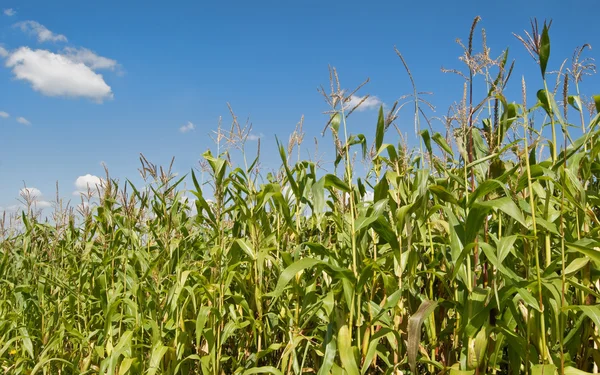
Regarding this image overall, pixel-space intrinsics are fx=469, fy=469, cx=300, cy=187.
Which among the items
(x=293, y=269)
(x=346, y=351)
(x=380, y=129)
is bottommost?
(x=346, y=351)

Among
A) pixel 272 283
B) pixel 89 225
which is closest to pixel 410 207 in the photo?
pixel 272 283

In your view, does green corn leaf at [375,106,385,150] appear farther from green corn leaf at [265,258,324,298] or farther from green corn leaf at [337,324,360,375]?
green corn leaf at [337,324,360,375]

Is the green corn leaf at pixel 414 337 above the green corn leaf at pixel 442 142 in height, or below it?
below

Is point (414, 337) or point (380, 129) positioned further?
point (380, 129)

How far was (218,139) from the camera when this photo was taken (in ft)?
8.77

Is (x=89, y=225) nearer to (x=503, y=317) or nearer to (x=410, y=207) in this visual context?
(x=410, y=207)

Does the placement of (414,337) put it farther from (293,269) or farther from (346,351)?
(293,269)

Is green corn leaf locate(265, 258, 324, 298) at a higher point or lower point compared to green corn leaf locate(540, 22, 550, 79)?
lower

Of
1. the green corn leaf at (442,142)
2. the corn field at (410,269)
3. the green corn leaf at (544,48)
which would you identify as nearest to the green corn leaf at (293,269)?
the corn field at (410,269)

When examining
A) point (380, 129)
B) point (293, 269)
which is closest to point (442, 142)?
point (380, 129)

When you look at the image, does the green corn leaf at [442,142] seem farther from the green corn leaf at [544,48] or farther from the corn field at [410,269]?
the green corn leaf at [544,48]

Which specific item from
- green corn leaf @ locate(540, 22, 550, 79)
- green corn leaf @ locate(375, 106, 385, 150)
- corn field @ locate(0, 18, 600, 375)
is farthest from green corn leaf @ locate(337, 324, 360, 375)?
green corn leaf @ locate(540, 22, 550, 79)

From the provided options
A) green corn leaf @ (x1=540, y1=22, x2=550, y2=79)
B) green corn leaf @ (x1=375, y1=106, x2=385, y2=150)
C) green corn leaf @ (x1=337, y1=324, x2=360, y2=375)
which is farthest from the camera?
green corn leaf @ (x1=375, y1=106, x2=385, y2=150)

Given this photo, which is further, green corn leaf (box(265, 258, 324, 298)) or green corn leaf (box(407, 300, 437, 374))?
green corn leaf (box(265, 258, 324, 298))
